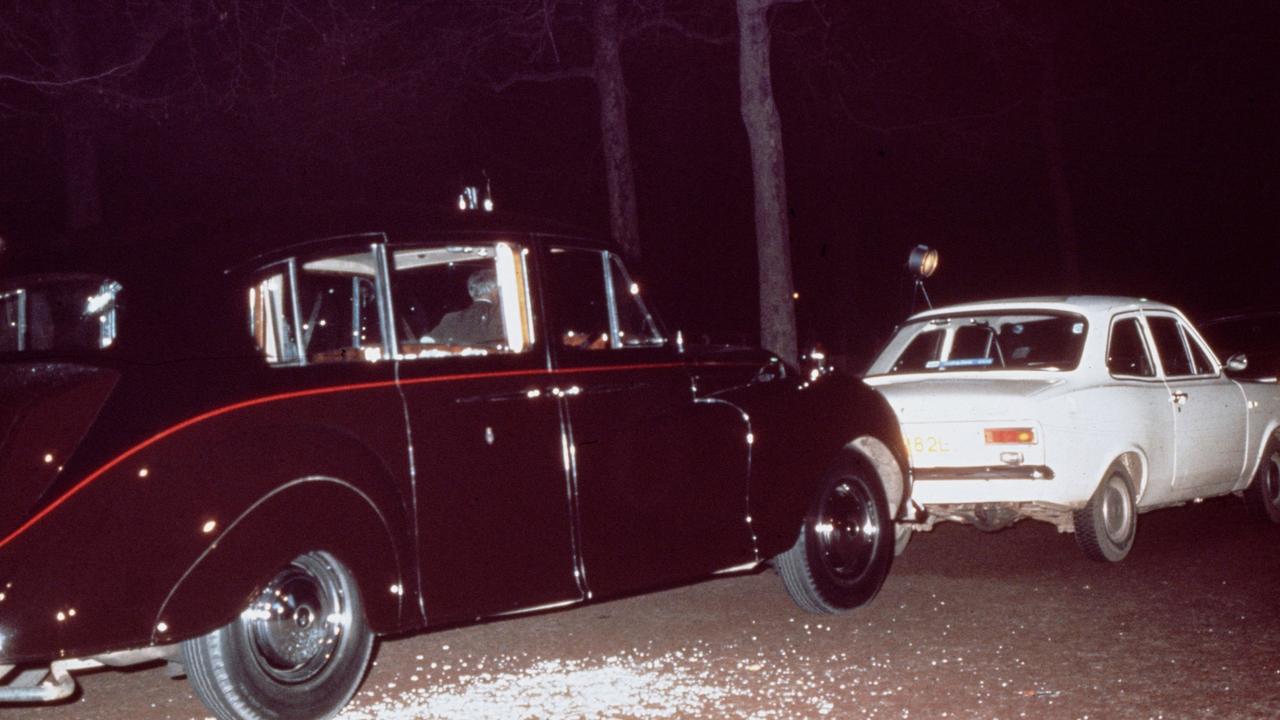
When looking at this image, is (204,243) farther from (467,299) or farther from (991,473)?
(991,473)

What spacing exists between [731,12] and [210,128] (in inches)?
340

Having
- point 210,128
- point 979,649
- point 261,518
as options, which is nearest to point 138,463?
point 261,518

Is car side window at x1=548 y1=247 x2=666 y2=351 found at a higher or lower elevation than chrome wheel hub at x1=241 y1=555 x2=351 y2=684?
higher

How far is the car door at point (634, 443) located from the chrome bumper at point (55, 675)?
1.94 meters

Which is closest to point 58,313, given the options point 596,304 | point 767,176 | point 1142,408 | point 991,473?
point 596,304

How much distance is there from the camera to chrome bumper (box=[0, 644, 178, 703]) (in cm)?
502

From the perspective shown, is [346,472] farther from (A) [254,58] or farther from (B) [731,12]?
(B) [731,12]

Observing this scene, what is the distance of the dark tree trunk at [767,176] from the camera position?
1525cm

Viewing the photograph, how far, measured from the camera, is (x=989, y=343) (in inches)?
400

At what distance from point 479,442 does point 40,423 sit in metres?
1.76

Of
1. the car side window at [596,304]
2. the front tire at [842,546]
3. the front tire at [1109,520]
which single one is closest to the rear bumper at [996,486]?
the front tire at [1109,520]

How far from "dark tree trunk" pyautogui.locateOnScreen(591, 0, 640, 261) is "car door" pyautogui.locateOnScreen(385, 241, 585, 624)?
41.5 ft

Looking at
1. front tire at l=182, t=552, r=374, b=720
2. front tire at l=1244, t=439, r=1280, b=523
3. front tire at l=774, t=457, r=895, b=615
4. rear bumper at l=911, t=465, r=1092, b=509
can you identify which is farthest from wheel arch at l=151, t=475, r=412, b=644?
front tire at l=1244, t=439, r=1280, b=523

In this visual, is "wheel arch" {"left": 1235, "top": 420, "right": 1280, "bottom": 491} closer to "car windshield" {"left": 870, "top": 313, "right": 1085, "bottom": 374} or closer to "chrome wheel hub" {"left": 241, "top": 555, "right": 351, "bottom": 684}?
"car windshield" {"left": 870, "top": 313, "right": 1085, "bottom": 374}
